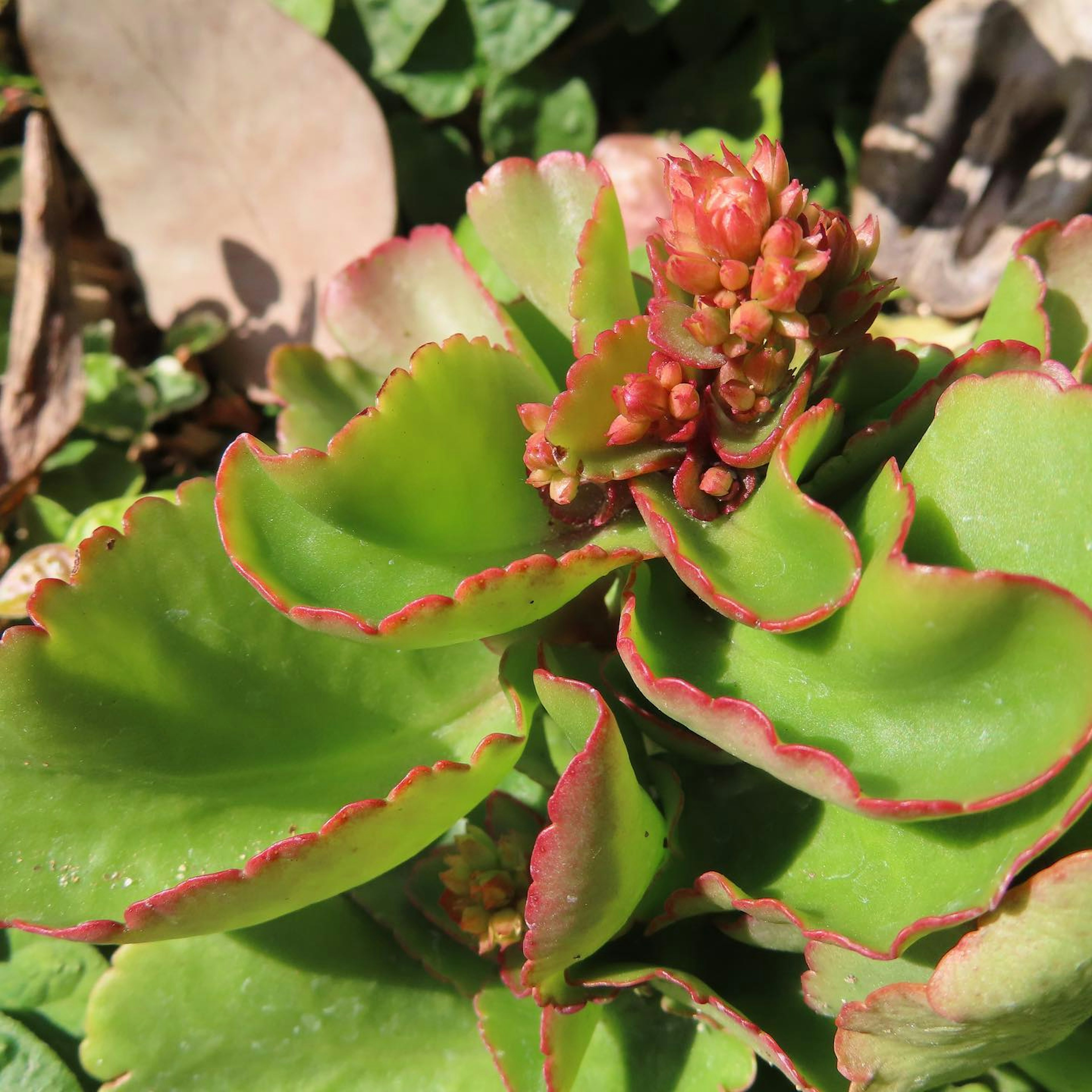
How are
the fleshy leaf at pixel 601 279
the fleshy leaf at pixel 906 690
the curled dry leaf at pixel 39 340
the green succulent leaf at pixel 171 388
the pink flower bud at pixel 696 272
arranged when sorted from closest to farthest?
the fleshy leaf at pixel 906 690 → the pink flower bud at pixel 696 272 → the fleshy leaf at pixel 601 279 → the curled dry leaf at pixel 39 340 → the green succulent leaf at pixel 171 388

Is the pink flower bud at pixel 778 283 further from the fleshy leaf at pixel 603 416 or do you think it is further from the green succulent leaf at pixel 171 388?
the green succulent leaf at pixel 171 388

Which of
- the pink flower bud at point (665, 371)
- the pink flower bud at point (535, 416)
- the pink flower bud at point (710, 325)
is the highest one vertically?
the pink flower bud at point (710, 325)

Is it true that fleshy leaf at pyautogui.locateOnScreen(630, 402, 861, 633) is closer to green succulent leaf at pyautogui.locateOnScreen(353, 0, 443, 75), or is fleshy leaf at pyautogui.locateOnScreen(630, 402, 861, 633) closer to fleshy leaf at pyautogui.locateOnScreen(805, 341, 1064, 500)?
fleshy leaf at pyautogui.locateOnScreen(805, 341, 1064, 500)

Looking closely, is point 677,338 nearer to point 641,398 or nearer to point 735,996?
point 641,398

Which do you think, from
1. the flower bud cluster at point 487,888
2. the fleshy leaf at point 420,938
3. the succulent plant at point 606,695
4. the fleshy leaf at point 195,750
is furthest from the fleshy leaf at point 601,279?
the fleshy leaf at point 420,938

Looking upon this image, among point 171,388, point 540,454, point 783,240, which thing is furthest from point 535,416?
point 171,388

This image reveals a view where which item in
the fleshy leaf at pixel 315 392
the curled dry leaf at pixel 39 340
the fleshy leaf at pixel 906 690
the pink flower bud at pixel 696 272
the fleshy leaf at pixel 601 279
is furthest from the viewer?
the curled dry leaf at pixel 39 340

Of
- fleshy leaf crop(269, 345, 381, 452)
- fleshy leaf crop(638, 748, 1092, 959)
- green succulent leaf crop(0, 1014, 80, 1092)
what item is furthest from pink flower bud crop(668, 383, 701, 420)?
green succulent leaf crop(0, 1014, 80, 1092)
